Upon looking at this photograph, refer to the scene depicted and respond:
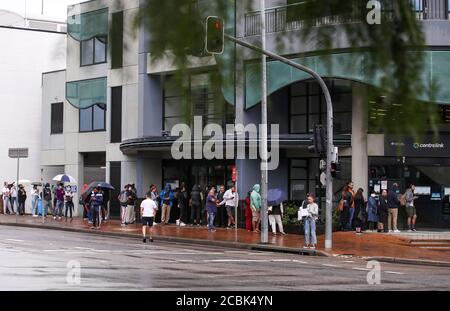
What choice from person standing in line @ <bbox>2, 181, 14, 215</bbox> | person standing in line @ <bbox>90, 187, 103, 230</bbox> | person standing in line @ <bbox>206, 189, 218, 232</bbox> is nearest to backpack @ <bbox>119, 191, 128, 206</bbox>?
person standing in line @ <bbox>90, 187, 103, 230</bbox>

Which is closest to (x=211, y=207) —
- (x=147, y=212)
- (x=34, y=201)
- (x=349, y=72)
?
(x=147, y=212)

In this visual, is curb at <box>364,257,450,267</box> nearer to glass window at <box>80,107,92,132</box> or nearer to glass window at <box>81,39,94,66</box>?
glass window at <box>81,39,94,66</box>

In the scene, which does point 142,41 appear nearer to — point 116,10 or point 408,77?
point 116,10

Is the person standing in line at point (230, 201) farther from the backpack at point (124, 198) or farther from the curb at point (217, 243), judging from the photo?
the backpack at point (124, 198)

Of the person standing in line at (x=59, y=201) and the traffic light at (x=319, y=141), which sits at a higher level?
the traffic light at (x=319, y=141)

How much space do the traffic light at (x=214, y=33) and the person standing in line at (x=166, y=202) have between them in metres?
28.0

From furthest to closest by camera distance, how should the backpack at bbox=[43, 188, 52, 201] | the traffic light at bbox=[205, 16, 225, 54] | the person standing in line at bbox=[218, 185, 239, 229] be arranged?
the backpack at bbox=[43, 188, 52, 201], the person standing in line at bbox=[218, 185, 239, 229], the traffic light at bbox=[205, 16, 225, 54]

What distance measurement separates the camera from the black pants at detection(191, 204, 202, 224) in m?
30.4

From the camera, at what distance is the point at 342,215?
26.0m

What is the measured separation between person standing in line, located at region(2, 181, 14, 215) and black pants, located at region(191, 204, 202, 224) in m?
14.1

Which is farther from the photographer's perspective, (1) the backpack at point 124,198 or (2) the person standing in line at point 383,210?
(1) the backpack at point 124,198

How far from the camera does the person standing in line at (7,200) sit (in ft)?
131

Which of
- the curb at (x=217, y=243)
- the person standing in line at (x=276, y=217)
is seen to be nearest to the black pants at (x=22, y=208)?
the curb at (x=217, y=243)

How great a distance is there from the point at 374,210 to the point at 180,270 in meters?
12.6
